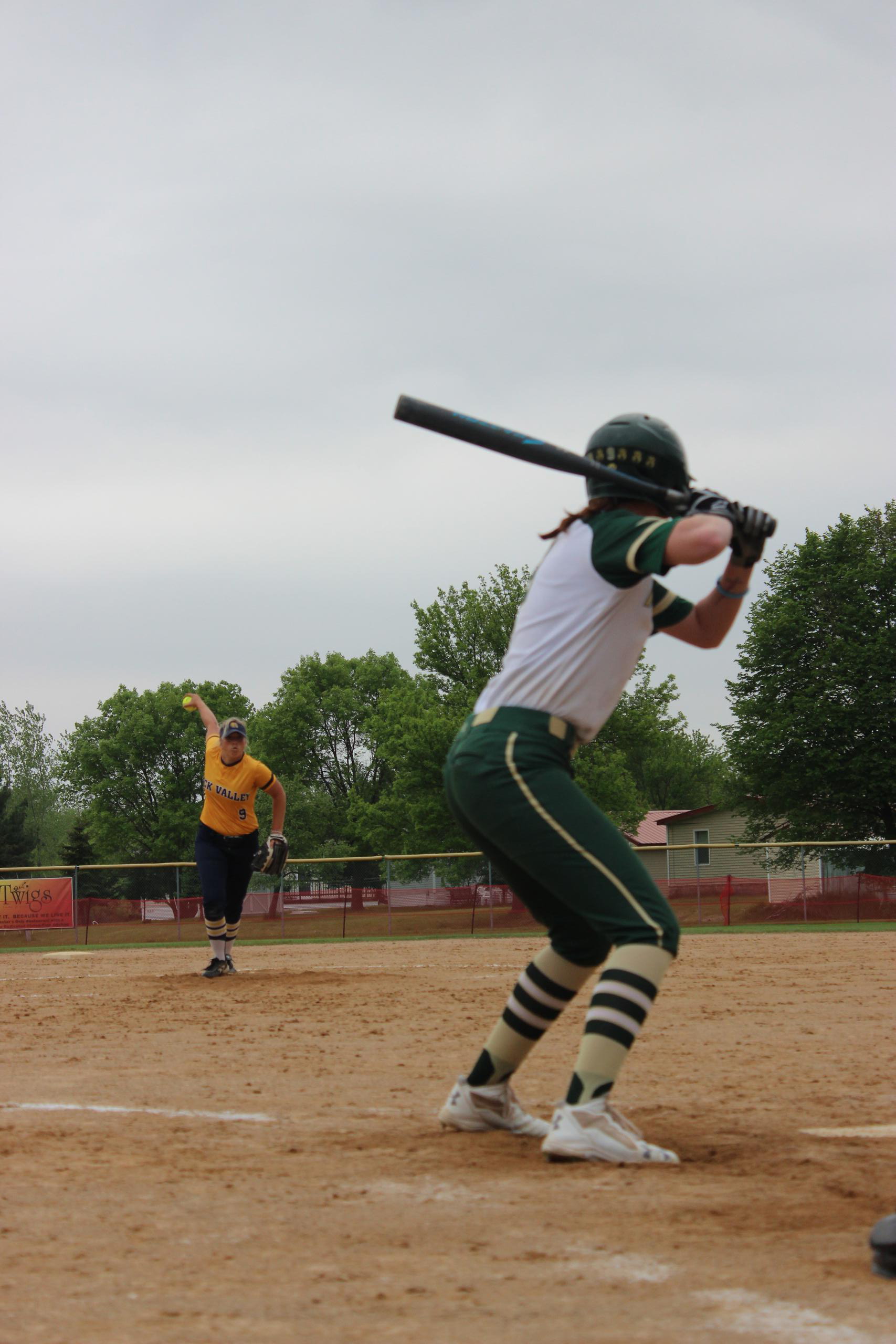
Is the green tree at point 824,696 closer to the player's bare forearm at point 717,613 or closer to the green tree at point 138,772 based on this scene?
the green tree at point 138,772

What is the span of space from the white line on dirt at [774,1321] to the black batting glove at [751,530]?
2104 mm

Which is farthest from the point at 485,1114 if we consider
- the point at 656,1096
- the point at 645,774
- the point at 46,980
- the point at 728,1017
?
the point at 645,774

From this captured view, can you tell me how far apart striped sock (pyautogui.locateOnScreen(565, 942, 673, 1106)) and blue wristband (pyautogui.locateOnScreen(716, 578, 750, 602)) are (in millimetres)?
1142

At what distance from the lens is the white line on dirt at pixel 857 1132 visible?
11.6 feet

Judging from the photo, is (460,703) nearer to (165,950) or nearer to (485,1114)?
(165,950)

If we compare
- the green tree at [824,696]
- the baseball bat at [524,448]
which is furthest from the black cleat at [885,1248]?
the green tree at [824,696]

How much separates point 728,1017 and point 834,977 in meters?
3.13

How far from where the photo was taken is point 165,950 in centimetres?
1791

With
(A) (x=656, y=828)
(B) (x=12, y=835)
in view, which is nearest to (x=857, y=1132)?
(B) (x=12, y=835)

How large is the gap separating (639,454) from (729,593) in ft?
1.74

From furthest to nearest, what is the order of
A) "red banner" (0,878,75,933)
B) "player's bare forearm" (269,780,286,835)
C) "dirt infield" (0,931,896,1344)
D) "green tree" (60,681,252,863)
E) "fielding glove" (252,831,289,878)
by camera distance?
"green tree" (60,681,252,863) → "red banner" (0,878,75,933) → "player's bare forearm" (269,780,286,835) → "fielding glove" (252,831,289,878) → "dirt infield" (0,931,896,1344)

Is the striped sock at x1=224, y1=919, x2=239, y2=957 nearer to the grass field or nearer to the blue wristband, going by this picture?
the blue wristband

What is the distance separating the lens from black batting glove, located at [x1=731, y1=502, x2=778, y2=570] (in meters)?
3.53

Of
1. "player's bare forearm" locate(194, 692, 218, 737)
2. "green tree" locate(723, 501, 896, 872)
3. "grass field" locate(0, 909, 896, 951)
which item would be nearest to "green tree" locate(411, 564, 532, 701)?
"green tree" locate(723, 501, 896, 872)
